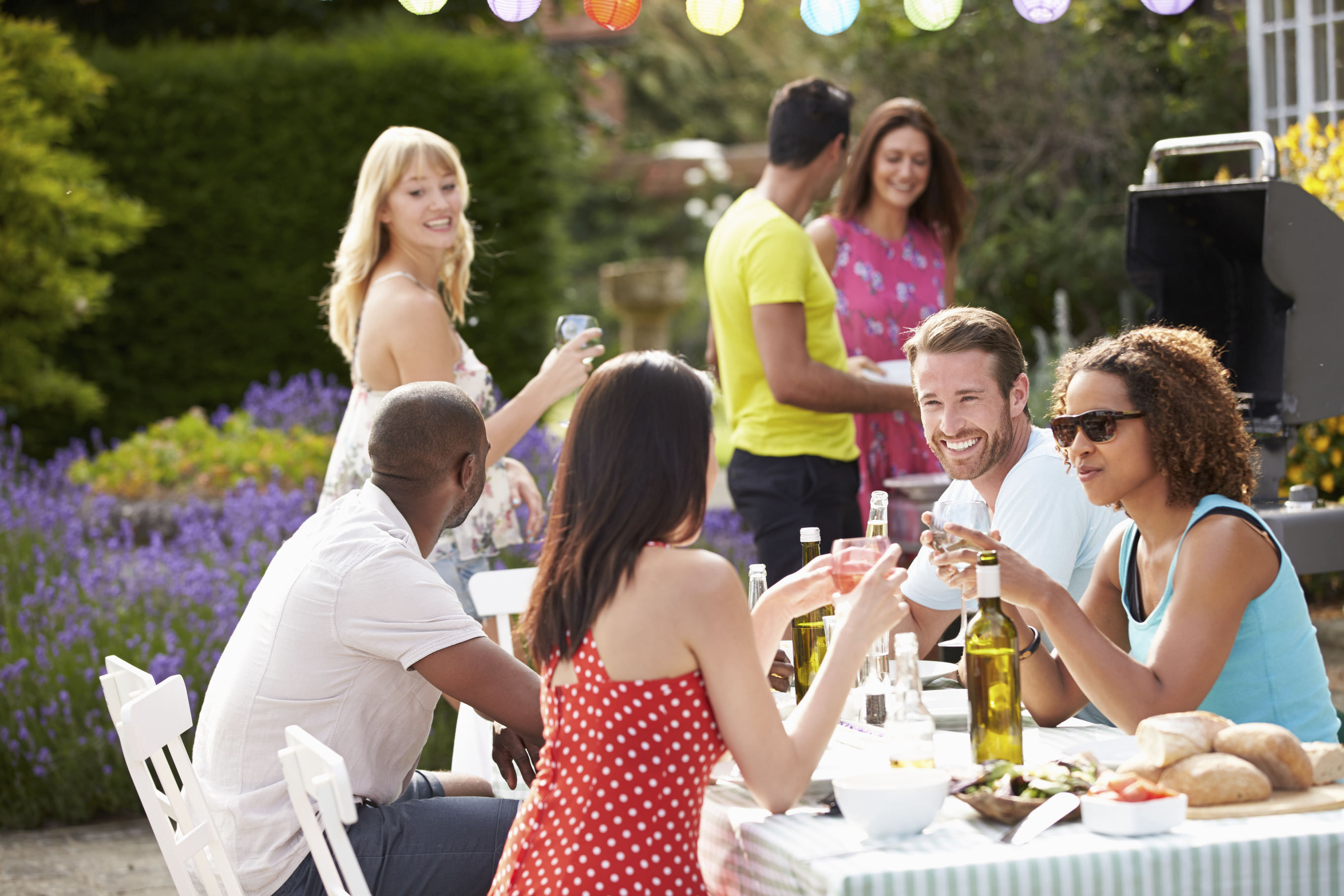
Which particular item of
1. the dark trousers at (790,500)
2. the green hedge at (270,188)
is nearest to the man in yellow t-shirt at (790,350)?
the dark trousers at (790,500)

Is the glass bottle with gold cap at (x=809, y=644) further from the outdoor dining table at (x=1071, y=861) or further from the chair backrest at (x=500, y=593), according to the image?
the chair backrest at (x=500, y=593)

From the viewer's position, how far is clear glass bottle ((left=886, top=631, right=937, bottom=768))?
1830 mm

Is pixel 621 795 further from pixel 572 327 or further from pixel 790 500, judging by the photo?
pixel 790 500

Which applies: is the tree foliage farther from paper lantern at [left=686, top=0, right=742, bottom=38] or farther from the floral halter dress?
paper lantern at [left=686, top=0, right=742, bottom=38]

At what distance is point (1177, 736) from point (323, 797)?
1111 millimetres

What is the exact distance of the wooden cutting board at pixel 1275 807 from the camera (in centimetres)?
166


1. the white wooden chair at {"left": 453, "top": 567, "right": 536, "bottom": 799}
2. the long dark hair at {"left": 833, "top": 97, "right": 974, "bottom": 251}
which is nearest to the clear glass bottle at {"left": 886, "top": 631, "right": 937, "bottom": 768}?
the white wooden chair at {"left": 453, "top": 567, "right": 536, "bottom": 799}

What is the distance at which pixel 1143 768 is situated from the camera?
1.75m

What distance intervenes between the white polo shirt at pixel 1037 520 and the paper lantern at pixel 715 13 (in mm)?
1485

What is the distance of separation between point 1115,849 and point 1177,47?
7379 mm

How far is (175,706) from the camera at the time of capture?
7.32 feet

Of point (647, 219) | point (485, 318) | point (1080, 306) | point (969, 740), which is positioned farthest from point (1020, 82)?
point (647, 219)

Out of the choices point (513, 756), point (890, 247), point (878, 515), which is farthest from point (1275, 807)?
point (890, 247)

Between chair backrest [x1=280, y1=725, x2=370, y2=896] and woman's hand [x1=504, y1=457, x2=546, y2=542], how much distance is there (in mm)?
1654
